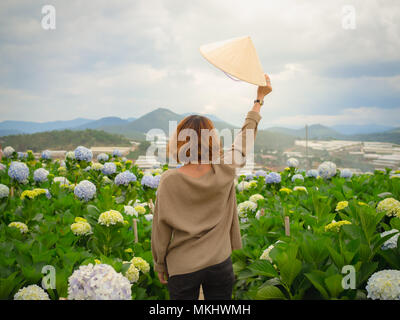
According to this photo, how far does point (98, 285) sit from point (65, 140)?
278 inches

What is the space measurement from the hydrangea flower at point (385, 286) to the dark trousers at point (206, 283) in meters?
0.64

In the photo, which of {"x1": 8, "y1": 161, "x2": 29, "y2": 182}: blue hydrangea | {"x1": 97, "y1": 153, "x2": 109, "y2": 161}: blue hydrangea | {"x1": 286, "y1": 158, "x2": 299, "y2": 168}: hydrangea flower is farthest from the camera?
{"x1": 97, "y1": 153, "x2": 109, "y2": 161}: blue hydrangea

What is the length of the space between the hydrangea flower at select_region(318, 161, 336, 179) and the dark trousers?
114 inches

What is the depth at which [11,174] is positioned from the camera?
9.43 ft

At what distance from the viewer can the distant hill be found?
6.81m

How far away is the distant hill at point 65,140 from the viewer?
6812 millimetres

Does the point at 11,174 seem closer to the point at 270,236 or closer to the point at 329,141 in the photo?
the point at 270,236

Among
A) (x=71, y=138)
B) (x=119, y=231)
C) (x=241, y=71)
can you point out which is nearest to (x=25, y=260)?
(x=119, y=231)

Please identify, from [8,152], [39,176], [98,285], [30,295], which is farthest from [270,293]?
[8,152]

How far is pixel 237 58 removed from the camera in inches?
55.4

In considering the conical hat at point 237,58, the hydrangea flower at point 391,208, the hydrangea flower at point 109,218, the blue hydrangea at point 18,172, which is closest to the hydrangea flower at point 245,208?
the hydrangea flower at point 391,208

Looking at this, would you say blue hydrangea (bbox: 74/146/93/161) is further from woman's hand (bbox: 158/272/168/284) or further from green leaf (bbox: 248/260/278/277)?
green leaf (bbox: 248/260/278/277)

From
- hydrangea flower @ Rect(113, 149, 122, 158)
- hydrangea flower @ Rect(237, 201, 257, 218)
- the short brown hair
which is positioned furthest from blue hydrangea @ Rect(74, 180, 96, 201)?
hydrangea flower @ Rect(113, 149, 122, 158)

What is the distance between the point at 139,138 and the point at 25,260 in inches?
225
